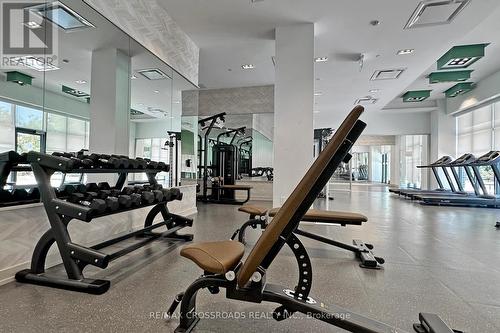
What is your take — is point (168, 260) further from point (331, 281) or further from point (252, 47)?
point (252, 47)

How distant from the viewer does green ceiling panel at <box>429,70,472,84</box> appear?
7.70m

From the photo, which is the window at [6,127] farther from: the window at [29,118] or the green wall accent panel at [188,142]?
the green wall accent panel at [188,142]

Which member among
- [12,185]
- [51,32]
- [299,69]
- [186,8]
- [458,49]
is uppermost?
[458,49]

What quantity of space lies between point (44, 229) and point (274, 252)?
2.29m

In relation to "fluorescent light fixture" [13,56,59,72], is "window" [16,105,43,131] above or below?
below

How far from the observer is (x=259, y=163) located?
8.84m

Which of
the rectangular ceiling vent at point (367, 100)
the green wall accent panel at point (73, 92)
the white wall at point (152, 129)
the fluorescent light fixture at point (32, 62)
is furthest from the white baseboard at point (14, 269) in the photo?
the rectangular ceiling vent at point (367, 100)

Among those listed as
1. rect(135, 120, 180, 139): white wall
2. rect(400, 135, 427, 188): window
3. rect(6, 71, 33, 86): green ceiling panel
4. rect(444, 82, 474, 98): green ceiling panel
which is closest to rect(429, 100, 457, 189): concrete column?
rect(400, 135, 427, 188): window

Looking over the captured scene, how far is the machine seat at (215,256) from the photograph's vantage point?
1417mm

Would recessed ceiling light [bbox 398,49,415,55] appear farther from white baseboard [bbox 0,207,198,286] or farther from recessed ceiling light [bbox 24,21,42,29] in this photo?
white baseboard [bbox 0,207,198,286]

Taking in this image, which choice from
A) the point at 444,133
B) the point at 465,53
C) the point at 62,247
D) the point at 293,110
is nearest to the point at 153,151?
the point at 293,110

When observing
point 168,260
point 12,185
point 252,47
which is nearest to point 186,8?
point 252,47

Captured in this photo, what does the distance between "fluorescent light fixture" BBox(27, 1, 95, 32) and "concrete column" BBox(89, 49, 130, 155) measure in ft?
1.24

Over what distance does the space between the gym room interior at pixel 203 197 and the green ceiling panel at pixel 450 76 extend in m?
0.47
